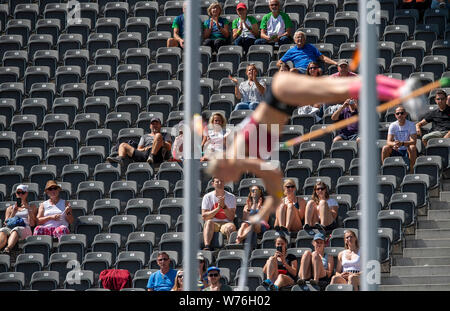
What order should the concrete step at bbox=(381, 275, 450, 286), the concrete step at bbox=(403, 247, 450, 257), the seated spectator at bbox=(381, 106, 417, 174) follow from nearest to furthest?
1. the concrete step at bbox=(381, 275, 450, 286)
2. the concrete step at bbox=(403, 247, 450, 257)
3. the seated spectator at bbox=(381, 106, 417, 174)

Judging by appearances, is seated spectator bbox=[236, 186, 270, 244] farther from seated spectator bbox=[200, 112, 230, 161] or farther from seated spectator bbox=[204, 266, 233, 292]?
seated spectator bbox=[204, 266, 233, 292]

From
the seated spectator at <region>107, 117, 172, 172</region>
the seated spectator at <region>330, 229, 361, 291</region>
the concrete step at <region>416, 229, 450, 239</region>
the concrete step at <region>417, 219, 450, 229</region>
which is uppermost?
the seated spectator at <region>107, 117, 172, 172</region>

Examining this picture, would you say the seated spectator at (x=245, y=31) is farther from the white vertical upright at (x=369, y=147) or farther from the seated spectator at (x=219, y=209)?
the white vertical upright at (x=369, y=147)

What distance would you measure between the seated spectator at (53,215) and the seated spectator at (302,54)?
3656mm

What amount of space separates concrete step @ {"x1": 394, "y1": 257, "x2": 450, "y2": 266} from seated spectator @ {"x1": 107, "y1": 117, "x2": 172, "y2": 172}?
11.3ft

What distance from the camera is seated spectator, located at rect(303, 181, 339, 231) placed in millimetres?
13023

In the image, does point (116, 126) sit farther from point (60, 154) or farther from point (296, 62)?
point (296, 62)

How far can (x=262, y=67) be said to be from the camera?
15.8 m

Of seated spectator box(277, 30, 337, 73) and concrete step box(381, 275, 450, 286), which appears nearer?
concrete step box(381, 275, 450, 286)

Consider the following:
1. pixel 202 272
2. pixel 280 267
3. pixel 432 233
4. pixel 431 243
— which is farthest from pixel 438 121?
pixel 202 272

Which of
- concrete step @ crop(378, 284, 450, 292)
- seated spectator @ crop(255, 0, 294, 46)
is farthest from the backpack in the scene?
seated spectator @ crop(255, 0, 294, 46)

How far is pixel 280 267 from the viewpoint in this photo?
12492 millimetres

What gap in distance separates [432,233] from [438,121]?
5.41 ft

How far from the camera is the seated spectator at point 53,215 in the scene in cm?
1401
